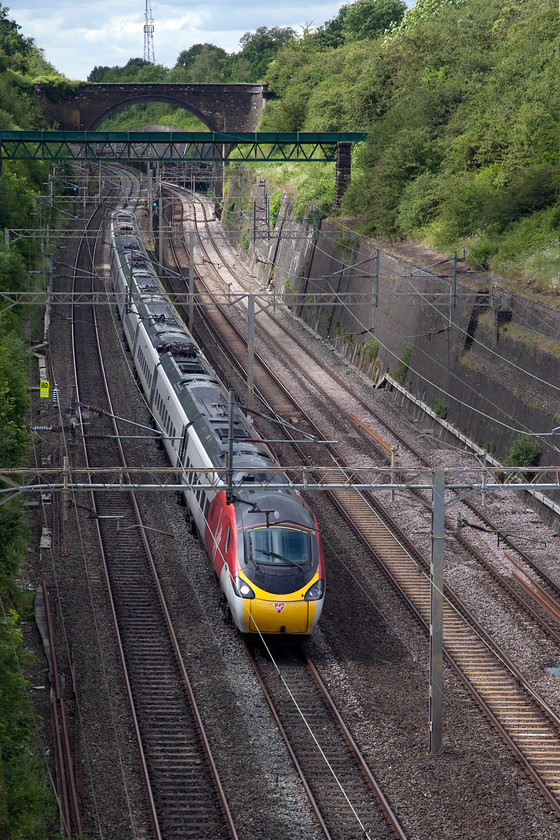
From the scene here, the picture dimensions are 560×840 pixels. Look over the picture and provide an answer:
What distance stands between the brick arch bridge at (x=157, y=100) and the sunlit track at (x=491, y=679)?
55.3 metres

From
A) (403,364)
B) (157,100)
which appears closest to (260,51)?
(157,100)

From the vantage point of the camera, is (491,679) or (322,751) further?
(491,679)

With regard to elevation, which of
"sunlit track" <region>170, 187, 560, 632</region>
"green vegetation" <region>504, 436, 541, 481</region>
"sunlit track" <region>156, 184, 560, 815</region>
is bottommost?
"sunlit track" <region>156, 184, 560, 815</region>

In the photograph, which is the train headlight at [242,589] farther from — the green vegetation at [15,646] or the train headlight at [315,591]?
the green vegetation at [15,646]

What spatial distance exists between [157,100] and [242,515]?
59.4 meters

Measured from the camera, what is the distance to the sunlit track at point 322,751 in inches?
563

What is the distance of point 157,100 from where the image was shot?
236 feet

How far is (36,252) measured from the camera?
58.3 metres

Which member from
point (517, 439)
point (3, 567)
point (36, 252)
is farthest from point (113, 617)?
point (36, 252)

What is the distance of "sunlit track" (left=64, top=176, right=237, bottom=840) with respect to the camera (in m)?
14.5

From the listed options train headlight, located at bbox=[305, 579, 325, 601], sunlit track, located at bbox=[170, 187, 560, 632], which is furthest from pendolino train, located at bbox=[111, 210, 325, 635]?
sunlit track, located at bbox=[170, 187, 560, 632]

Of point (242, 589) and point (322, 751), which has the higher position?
point (242, 589)

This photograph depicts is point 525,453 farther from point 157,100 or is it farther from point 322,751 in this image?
point 157,100

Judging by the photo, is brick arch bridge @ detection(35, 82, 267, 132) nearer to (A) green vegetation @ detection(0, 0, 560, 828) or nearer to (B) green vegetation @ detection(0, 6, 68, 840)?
(A) green vegetation @ detection(0, 0, 560, 828)
